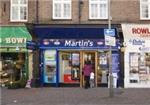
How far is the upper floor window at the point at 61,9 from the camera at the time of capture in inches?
1169

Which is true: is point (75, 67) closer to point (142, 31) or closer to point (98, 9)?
point (98, 9)

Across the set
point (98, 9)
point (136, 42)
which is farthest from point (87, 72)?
point (98, 9)

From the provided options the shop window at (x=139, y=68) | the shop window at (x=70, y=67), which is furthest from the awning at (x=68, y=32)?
the shop window at (x=139, y=68)

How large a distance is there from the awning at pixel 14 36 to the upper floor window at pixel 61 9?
2.19 metres

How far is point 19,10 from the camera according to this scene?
30.3 m

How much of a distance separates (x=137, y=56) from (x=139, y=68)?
0.76 meters

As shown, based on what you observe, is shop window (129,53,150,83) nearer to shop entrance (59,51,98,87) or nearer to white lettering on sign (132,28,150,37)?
white lettering on sign (132,28,150,37)

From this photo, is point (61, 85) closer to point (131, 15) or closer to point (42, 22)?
point (42, 22)

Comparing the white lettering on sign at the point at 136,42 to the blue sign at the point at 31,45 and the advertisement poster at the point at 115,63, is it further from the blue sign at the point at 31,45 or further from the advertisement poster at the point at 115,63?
the blue sign at the point at 31,45

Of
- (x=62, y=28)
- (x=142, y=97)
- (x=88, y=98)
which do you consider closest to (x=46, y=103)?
(x=88, y=98)

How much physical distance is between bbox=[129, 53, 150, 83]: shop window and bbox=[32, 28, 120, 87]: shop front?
0.93m

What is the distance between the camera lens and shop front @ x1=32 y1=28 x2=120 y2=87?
29234 millimetres

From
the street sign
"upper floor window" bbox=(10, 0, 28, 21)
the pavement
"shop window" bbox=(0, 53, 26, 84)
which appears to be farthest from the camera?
"upper floor window" bbox=(10, 0, 28, 21)

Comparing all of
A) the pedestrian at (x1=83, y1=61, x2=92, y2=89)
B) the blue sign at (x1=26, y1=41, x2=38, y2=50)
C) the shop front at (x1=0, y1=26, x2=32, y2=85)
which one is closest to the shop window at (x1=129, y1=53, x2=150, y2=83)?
the pedestrian at (x1=83, y1=61, x2=92, y2=89)
